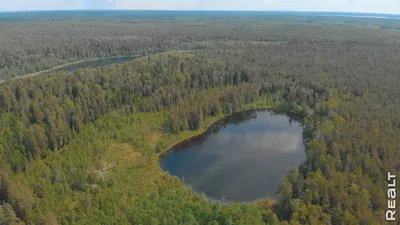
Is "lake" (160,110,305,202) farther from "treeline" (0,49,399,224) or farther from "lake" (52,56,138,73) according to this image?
"lake" (52,56,138,73)

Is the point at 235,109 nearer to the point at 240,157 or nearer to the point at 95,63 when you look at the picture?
the point at 240,157

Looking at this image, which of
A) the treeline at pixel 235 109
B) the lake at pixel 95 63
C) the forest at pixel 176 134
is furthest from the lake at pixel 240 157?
the lake at pixel 95 63

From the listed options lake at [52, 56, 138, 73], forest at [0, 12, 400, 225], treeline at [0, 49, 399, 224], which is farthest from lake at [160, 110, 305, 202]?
lake at [52, 56, 138, 73]

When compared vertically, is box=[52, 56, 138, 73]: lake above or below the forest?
above

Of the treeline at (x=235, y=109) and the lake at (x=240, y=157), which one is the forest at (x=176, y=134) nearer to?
the treeline at (x=235, y=109)

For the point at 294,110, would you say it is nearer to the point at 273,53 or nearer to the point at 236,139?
the point at 236,139

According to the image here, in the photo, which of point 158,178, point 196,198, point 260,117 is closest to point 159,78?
point 260,117

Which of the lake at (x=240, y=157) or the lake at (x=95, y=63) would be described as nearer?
the lake at (x=240, y=157)
